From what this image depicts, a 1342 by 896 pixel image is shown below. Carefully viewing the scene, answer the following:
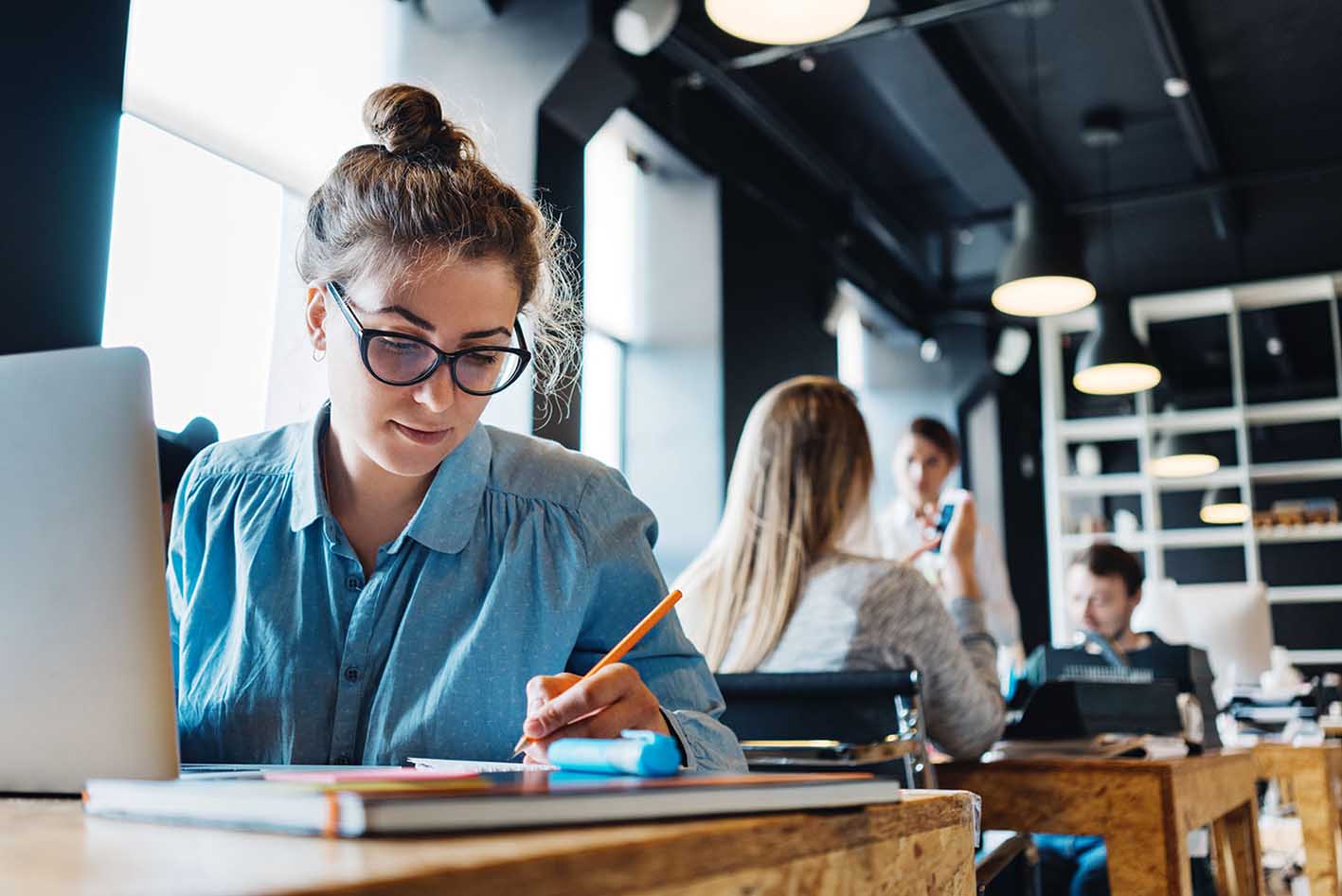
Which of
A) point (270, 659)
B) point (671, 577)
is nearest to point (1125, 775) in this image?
point (270, 659)

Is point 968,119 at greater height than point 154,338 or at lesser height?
greater

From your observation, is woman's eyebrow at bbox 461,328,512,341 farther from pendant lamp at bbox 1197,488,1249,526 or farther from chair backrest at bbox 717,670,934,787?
pendant lamp at bbox 1197,488,1249,526

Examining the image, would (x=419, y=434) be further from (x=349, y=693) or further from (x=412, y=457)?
(x=349, y=693)

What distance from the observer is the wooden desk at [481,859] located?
1.29 ft

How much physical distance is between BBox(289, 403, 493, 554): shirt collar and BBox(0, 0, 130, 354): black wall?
97cm

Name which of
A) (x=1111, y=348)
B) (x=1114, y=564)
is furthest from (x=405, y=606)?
(x=1111, y=348)

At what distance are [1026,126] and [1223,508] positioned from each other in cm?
399

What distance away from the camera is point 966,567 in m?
3.18

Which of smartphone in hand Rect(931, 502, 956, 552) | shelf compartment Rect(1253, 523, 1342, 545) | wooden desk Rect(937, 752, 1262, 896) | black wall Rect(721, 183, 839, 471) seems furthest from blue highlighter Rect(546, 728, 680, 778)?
shelf compartment Rect(1253, 523, 1342, 545)

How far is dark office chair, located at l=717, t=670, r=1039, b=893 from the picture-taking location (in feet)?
6.11

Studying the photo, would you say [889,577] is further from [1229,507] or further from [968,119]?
[1229,507]

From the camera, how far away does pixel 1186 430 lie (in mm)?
8945

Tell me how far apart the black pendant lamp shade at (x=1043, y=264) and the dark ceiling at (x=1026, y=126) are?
2.70 ft

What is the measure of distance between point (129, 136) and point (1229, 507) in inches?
320
